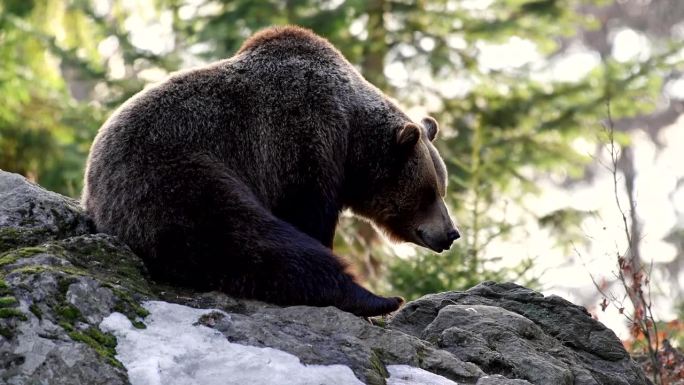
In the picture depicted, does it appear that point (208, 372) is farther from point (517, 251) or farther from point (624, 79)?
point (624, 79)

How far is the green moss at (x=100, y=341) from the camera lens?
3.71 m

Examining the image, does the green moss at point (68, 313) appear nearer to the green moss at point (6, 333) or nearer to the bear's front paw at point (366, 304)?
the green moss at point (6, 333)

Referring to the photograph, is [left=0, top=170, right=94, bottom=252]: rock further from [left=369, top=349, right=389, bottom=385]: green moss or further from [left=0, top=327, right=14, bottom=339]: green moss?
[left=369, top=349, right=389, bottom=385]: green moss

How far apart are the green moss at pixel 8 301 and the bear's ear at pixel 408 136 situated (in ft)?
8.79

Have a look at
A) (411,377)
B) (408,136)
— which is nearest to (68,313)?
(411,377)

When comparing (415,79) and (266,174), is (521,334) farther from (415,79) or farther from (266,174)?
(415,79)

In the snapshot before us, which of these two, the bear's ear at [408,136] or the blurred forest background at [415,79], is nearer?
the bear's ear at [408,136]

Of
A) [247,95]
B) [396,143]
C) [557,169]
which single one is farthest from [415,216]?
[557,169]

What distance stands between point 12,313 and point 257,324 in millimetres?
988

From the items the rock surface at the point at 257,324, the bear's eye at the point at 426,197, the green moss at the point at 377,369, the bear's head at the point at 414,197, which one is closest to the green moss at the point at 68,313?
the rock surface at the point at 257,324

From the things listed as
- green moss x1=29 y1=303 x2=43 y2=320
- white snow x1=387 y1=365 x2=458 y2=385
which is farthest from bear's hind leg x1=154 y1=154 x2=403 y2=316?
green moss x1=29 y1=303 x2=43 y2=320

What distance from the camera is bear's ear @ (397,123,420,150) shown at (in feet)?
19.1

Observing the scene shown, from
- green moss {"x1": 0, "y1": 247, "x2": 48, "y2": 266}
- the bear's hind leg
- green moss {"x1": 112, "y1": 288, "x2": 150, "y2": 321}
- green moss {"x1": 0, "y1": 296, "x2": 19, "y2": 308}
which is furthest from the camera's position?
the bear's hind leg

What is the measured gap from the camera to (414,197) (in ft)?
20.0
